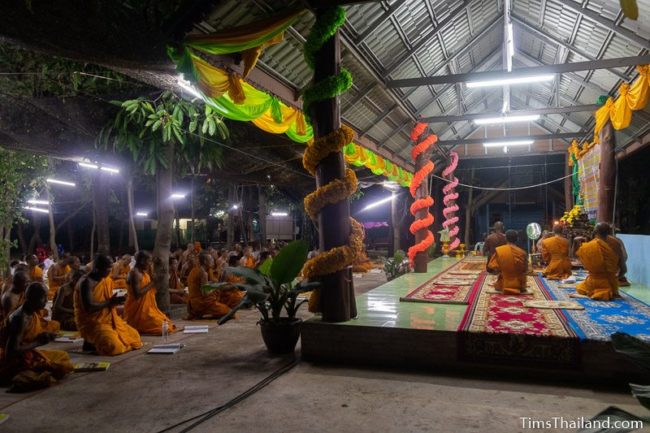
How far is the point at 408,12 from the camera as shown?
822cm

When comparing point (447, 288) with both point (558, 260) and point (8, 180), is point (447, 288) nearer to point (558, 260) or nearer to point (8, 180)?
point (558, 260)

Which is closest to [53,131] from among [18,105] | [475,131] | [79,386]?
[18,105]

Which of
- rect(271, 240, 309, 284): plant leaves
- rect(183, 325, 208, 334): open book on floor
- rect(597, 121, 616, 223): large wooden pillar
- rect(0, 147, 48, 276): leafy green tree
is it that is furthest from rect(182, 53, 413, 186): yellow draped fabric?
rect(597, 121, 616, 223): large wooden pillar

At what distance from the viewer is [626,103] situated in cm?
852

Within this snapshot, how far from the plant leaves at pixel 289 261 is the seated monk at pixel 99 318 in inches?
91.1

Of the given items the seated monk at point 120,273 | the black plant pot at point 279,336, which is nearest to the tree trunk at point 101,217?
the seated monk at point 120,273

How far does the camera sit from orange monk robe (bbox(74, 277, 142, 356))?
5.80m

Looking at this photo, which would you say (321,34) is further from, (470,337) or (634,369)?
(634,369)

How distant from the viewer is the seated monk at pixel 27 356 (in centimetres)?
446

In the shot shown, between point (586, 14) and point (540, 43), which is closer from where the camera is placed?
point (586, 14)

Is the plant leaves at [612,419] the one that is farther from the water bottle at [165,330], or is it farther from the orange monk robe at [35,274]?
the orange monk robe at [35,274]

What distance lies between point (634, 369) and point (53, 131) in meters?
9.55

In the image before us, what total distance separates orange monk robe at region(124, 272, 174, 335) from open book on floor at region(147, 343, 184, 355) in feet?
3.10

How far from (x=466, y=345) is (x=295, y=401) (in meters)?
1.98
